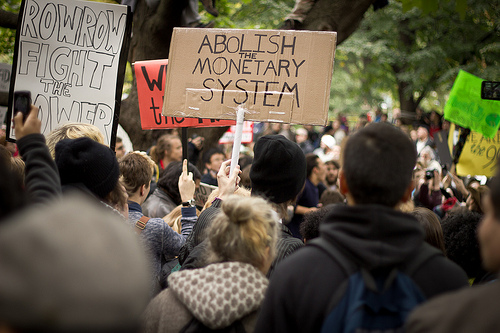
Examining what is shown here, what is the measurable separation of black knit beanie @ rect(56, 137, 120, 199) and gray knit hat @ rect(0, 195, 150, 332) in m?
1.58

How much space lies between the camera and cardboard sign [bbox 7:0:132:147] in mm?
4176

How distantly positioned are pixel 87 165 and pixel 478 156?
554 cm

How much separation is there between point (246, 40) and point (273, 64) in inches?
11.8

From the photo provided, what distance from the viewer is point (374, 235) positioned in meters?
1.60

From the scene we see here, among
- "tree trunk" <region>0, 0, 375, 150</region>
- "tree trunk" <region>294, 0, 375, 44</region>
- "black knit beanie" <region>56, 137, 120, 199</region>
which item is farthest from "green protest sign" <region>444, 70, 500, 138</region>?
"black knit beanie" <region>56, 137, 120, 199</region>

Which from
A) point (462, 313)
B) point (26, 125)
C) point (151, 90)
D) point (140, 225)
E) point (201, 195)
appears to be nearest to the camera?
point (462, 313)

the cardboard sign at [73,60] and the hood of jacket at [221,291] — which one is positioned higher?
the cardboard sign at [73,60]

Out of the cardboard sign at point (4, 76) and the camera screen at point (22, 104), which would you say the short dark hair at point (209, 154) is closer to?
the cardboard sign at point (4, 76)

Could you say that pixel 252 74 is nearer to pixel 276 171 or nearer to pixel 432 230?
pixel 276 171

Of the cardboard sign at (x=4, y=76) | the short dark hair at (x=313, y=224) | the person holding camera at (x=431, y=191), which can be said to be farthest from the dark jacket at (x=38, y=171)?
the cardboard sign at (x=4, y=76)

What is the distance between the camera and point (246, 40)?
147 inches

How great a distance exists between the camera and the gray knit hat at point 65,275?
885 millimetres

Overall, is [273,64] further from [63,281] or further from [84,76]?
[63,281]

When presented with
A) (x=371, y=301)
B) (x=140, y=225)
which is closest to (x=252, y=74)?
(x=140, y=225)
